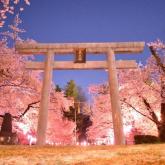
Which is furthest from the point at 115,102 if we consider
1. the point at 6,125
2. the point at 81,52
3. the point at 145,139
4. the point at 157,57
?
the point at 6,125

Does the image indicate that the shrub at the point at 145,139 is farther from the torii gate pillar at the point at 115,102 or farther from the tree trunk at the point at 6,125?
the tree trunk at the point at 6,125

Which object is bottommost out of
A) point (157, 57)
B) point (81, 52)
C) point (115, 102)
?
point (115, 102)

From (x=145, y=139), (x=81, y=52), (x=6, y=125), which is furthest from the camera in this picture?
(x=6, y=125)

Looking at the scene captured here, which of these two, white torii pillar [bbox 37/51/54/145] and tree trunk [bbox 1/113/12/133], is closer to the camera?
white torii pillar [bbox 37/51/54/145]

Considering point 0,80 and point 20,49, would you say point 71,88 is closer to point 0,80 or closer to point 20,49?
point 0,80

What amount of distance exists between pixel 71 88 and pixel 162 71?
31752mm

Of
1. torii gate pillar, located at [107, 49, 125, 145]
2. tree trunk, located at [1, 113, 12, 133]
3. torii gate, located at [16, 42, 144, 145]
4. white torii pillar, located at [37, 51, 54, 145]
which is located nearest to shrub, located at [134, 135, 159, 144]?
torii gate pillar, located at [107, 49, 125, 145]

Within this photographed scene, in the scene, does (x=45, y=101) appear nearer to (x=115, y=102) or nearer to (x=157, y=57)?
(x=115, y=102)

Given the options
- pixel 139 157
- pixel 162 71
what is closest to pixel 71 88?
pixel 162 71

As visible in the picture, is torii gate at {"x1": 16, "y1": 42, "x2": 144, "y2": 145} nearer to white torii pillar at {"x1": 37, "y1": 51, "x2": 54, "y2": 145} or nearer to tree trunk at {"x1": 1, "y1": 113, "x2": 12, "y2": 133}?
white torii pillar at {"x1": 37, "y1": 51, "x2": 54, "y2": 145}

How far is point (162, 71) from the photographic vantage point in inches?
744

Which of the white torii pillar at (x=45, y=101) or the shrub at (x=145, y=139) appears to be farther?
the shrub at (x=145, y=139)

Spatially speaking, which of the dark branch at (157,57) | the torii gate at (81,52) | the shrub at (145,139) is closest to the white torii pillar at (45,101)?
the torii gate at (81,52)

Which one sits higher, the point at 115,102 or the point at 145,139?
the point at 115,102
